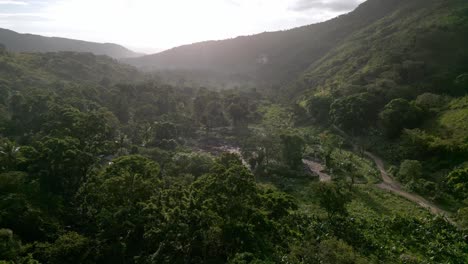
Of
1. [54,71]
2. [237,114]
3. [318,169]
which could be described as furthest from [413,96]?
[54,71]

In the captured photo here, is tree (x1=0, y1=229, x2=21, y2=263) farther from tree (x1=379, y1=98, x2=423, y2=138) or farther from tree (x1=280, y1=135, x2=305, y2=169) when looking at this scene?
tree (x1=379, y1=98, x2=423, y2=138)

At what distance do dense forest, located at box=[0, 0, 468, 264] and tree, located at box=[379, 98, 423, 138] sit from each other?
26 centimetres

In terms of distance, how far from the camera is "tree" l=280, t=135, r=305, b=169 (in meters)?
53.6

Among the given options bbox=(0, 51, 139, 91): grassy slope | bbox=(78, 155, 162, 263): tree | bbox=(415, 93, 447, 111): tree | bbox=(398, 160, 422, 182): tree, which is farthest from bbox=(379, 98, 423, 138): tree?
bbox=(0, 51, 139, 91): grassy slope

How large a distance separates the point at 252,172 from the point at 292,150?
23.6ft

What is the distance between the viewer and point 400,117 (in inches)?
2340

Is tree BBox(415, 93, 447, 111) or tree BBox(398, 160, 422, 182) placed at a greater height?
tree BBox(415, 93, 447, 111)

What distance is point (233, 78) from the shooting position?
620ft

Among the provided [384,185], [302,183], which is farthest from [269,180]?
[384,185]

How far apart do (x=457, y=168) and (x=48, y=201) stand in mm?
47353

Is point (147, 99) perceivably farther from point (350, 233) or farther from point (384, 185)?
point (350, 233)

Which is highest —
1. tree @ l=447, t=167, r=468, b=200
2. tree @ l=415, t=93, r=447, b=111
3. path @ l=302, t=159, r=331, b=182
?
tree @ l=415, t=93, r=447, b=111

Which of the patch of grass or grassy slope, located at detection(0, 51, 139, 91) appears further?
grassy slope, located at detection(0, 51, 139, 91)

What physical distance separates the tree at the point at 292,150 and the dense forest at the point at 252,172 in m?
0.21
